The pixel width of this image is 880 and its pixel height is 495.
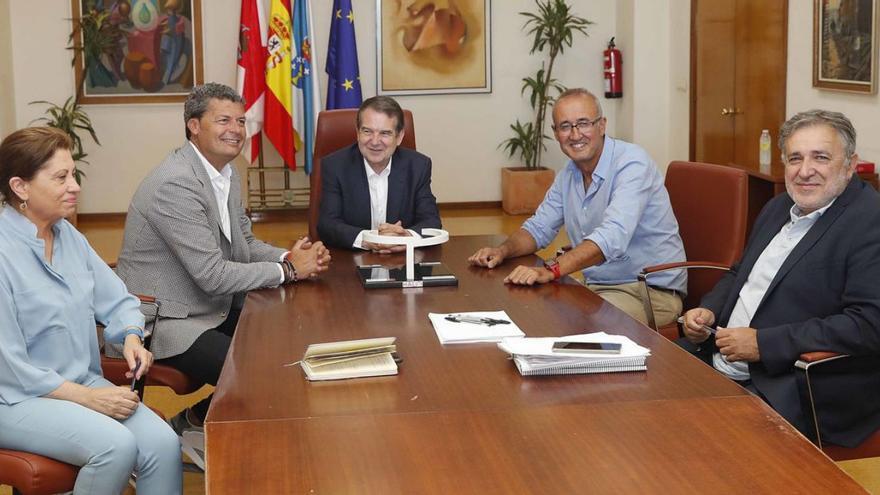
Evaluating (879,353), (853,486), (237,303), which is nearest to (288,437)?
(853,486)

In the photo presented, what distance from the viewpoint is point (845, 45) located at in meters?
5.71

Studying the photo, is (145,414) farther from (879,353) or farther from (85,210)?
(85,210)

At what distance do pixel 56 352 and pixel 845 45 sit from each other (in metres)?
4.62

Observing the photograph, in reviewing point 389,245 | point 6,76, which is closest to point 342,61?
point 6,76

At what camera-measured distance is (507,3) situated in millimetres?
9508

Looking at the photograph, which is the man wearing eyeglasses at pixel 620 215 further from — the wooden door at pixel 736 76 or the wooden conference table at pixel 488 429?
the wooden door at pixel 736 76

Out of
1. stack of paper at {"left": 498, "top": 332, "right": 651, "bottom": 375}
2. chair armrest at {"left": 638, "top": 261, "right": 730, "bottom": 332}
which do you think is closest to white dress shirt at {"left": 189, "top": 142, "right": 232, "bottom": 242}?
chair armrest at {"left": 638, "top": 261, "right": 730, "bottom": 332}

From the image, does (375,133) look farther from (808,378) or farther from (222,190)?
(808,378)

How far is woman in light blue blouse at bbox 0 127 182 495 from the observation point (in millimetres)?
2422

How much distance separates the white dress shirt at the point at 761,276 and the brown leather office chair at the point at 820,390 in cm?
29

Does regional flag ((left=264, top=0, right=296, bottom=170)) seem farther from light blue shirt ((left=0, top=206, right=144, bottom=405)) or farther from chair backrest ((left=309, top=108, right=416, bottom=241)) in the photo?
light blue shirt ((left=0, top=206, right=144, bottom=405))

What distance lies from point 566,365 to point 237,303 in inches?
67.7

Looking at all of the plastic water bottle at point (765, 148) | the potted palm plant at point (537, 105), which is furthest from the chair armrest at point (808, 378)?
the potted palm plant at point (537, 105)

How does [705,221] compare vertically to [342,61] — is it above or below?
below
